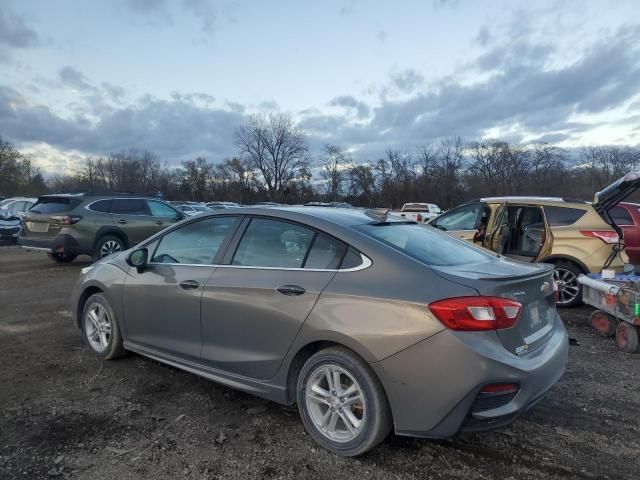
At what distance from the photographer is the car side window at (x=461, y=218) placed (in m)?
8.70

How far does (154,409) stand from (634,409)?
12.3ft

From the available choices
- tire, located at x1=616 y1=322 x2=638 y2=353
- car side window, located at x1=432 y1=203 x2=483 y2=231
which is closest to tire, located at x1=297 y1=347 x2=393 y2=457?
tire, located at x1=616 y1=322 x2=638 y2=353

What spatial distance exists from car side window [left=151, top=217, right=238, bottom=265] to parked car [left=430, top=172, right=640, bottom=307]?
4613mm

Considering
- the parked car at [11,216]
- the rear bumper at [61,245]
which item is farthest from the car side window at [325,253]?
the parked car at [11,216]

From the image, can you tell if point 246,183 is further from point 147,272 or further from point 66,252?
point 147,272

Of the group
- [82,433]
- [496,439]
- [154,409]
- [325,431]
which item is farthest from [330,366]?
[82,433]

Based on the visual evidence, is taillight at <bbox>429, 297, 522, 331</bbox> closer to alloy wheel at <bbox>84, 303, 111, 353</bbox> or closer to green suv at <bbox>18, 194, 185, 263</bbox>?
alloy wheel at <bbox>84, 303, 111, 353</bbox>

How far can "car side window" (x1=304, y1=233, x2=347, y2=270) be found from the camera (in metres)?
3.12

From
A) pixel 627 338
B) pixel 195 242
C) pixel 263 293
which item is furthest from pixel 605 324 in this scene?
pixel 195 242

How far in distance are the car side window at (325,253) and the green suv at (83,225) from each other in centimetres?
850

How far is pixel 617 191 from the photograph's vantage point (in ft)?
21.5

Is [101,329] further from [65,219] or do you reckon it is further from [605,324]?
[65,219]

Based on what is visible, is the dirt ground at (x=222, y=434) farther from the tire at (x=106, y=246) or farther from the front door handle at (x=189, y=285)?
the tire at (x=106, y=246)

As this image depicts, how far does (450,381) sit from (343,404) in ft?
2.35
